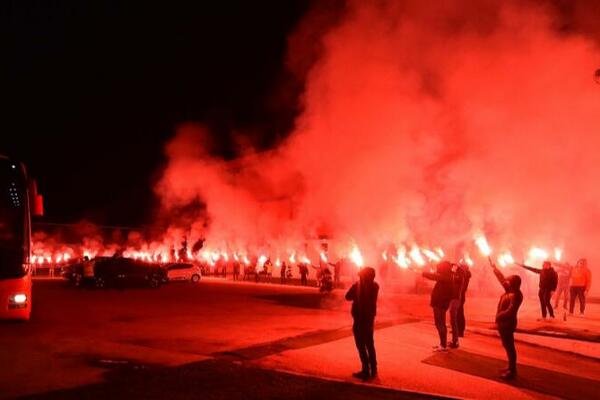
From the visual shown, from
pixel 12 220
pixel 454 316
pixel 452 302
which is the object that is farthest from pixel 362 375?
pixel 12 220

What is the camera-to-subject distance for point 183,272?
25.5 meters

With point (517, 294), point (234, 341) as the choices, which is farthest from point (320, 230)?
point (517, 294)

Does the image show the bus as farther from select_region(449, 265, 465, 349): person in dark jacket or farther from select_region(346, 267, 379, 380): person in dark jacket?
select_region(449, 265, 465, 349): person in dark jacket

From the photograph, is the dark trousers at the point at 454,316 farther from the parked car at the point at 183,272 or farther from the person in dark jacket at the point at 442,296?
the parked car at the point at 183,272

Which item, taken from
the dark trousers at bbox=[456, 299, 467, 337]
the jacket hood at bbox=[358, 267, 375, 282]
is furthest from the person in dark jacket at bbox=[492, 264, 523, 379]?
the dark trousers at bbox=[456, 299, 467, 337]

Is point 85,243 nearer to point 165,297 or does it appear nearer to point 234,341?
point 165,297

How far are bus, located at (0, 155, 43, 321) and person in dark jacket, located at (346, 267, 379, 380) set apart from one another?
490cm

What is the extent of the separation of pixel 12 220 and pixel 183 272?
17.8 m

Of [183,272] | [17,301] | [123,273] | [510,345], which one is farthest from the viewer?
[183,272]

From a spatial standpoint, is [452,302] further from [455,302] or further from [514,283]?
[514,283]

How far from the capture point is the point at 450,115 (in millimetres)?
14117

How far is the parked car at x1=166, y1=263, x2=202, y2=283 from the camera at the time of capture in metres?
25.1

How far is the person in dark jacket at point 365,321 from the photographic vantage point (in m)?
6.51

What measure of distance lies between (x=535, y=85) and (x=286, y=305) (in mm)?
8199
